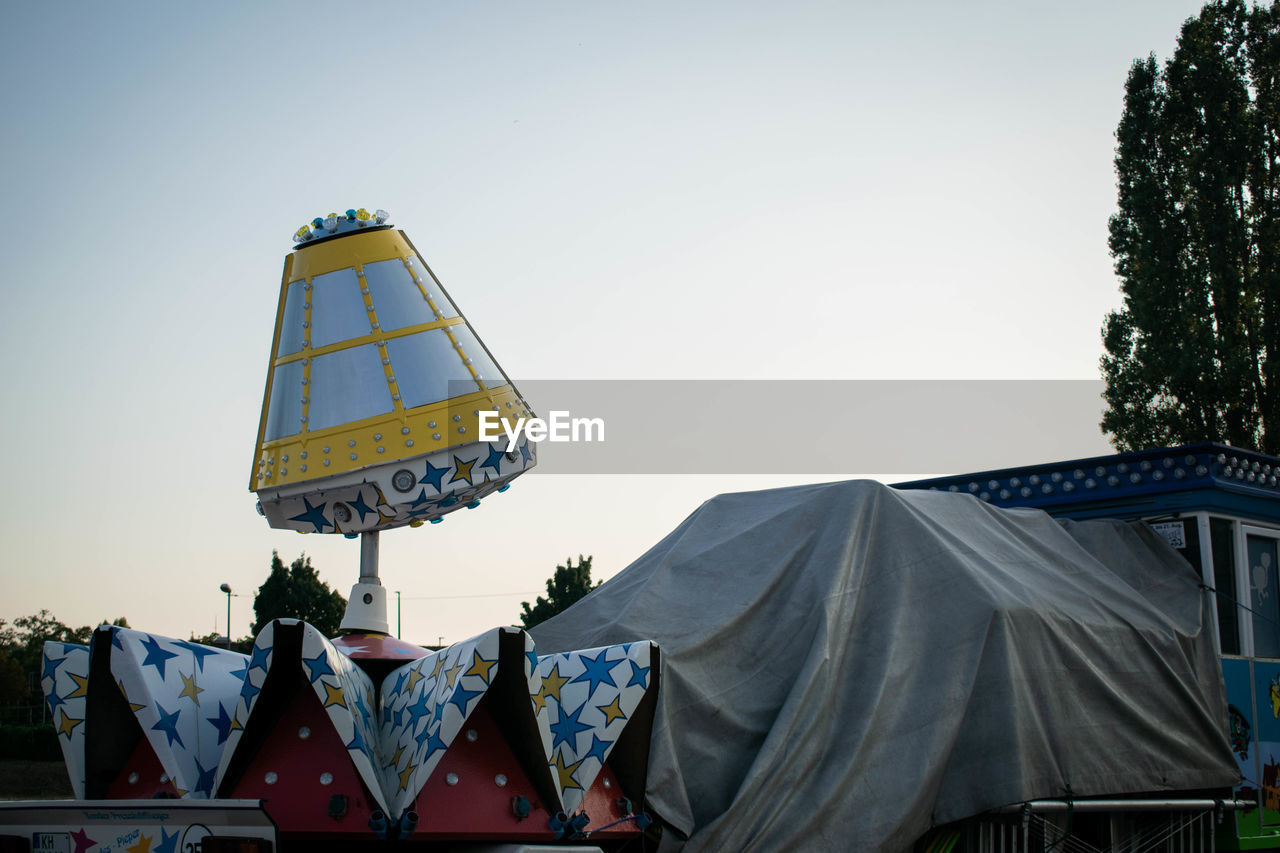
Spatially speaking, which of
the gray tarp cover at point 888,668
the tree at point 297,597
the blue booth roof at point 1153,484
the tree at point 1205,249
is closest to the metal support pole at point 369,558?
the gray tarp cover at point 888,668

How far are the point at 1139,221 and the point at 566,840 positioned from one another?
19608mm

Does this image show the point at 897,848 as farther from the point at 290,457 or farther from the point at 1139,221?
the point at 1139,221

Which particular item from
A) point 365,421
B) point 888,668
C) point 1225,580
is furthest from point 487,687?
point 1225,580

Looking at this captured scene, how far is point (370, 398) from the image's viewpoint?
6.99 meters

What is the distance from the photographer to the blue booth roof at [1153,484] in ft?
31.2

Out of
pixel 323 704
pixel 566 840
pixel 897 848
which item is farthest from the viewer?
pixel 897 848

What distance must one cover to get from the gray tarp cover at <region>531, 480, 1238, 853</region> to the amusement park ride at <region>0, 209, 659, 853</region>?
72 centimetres

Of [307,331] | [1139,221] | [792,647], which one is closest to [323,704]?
[307,331]

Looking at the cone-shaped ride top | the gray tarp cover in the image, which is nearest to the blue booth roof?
the gray tarp cover

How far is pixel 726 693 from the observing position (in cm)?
745

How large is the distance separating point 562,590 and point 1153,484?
57.1 ft

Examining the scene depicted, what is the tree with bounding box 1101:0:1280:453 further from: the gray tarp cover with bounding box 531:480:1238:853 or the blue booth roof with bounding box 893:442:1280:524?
the gray tarp cover with bounding box 531:480:1238:853

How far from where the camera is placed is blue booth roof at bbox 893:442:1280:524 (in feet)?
31.2

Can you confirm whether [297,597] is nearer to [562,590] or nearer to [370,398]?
[562,590]
